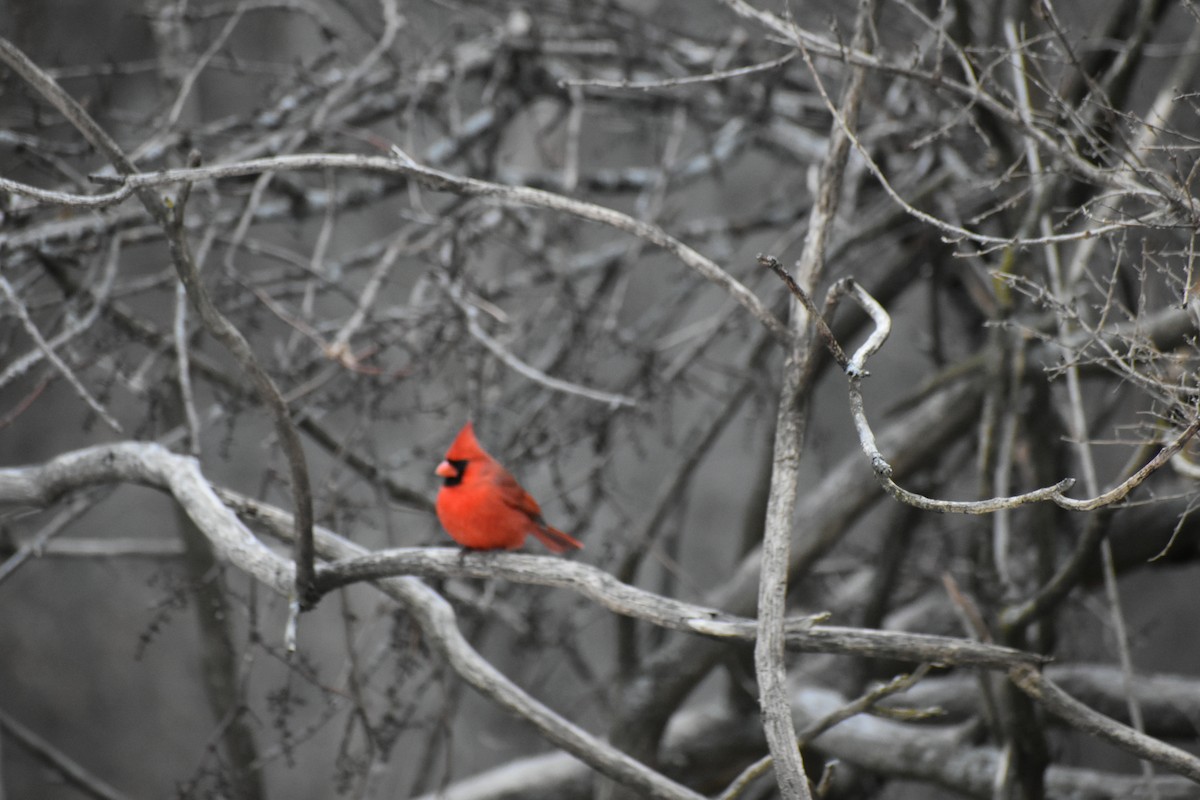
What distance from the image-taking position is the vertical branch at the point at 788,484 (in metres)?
2.18

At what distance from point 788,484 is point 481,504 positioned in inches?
41.8

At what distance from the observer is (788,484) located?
8.01 feet

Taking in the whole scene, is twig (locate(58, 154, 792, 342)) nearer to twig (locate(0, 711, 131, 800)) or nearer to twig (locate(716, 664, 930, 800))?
twig (locate(716, 664, 930, 800))

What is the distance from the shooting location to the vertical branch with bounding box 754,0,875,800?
2.18m

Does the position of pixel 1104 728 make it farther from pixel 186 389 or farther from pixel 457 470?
pixel 186 389

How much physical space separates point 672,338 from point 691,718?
5.66ft

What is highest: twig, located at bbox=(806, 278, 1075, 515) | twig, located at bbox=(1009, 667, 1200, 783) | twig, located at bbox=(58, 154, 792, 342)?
twig, located at bbox=(58, 154, 792, 342)

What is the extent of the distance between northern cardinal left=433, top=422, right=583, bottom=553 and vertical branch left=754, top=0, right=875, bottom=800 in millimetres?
906

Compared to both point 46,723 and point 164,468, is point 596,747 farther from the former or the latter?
point 46,723

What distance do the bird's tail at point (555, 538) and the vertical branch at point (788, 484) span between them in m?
1.00

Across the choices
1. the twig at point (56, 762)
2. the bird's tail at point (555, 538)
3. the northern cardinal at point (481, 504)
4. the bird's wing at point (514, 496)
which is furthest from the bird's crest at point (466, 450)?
the twig at point (56, 762)

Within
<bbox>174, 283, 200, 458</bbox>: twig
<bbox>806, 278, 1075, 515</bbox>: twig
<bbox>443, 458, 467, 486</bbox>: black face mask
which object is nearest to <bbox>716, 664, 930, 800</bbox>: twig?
<bbox>806, 278, 1075, 515</bbox>: twig

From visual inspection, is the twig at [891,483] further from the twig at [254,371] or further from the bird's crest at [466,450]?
the bird's crest at [466,450]

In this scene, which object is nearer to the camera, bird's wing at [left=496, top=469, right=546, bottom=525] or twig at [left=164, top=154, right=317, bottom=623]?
twig at [left=164, top=154, right=317, bottom=623]
